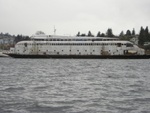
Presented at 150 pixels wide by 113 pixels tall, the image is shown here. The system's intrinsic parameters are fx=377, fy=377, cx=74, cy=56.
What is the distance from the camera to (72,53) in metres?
102

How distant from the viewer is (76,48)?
333 feet

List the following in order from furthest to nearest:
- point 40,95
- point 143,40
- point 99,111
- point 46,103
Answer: point 143,40
point 40,95
point 46,103
point 99,111

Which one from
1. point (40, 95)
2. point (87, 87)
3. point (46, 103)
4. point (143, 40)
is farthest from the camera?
point (143, 40)

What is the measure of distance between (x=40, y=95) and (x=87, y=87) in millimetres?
5192

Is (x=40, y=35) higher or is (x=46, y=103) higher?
(x=40, y=35)

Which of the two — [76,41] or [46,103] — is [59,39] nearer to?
[76,41]

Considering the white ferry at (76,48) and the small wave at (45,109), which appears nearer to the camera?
the small wave at (45,109)

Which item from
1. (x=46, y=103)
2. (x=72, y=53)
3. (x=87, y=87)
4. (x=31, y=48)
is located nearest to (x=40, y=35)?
(x=31, y=48)

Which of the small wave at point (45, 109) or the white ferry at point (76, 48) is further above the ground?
the white ferry at point (76, 48)

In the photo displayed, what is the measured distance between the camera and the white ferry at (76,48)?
3921 inches

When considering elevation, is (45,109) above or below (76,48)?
below

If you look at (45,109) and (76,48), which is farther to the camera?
(76,48)

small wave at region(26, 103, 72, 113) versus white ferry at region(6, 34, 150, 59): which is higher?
white ferry at region(6, 34, 150, 59)

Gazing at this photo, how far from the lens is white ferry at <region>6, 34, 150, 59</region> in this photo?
3921 inches
